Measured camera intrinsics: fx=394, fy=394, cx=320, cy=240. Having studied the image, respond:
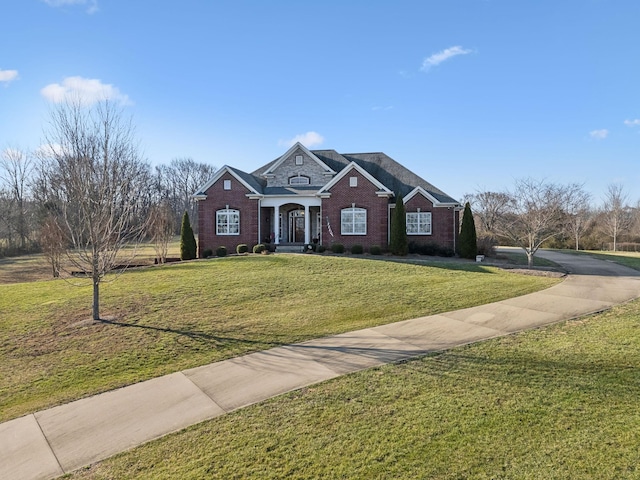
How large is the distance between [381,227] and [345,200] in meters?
2.80

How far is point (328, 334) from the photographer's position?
8.17 m

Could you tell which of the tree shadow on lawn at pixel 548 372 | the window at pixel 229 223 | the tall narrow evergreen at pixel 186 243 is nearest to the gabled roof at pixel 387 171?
the window at pixel 229 223

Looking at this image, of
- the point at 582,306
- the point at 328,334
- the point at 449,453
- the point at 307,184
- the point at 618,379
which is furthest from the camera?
the point at 307,184

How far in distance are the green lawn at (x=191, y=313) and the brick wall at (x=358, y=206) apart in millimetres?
7398

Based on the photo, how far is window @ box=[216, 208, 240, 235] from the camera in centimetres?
2577

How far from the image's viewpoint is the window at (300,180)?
27531 mm

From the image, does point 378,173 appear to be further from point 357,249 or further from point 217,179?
point 217,179

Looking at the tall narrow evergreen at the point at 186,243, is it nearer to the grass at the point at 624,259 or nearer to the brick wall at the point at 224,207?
the brick wall at the point at 224,207

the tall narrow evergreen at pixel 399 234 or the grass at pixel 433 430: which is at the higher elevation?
the tall narrow evergreen at pixel 399 234

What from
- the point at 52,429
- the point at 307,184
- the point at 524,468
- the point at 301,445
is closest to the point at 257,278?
the point at 52,429

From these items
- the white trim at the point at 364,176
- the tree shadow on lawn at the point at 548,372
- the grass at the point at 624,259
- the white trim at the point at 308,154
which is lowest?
the tree shadow on lawn at the point at 548,372

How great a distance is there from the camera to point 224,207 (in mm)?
25812

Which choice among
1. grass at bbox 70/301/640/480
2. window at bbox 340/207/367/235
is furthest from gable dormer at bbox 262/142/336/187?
grass at bbox 70/301/640/480

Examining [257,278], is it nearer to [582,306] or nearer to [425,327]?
[425,327]
